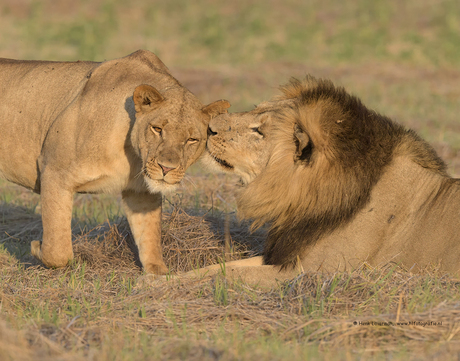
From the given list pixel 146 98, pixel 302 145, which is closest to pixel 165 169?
pixel 146 98

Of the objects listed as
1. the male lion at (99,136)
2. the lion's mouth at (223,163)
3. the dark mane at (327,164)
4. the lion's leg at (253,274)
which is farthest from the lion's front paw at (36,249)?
the dark mane at (327,164)

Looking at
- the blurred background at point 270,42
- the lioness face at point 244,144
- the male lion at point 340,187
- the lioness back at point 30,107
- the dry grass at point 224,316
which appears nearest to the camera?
the dry grass at point 224,316

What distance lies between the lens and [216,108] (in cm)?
398

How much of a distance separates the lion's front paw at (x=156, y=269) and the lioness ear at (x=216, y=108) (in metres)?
1.14

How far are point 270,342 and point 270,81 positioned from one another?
1162 cm

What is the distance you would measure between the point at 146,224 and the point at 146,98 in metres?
1.11

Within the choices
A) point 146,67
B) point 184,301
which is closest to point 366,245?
point 184,301

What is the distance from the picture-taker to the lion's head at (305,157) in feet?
12.7

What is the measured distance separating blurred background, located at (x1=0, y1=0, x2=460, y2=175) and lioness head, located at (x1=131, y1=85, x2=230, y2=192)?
6.56 meters

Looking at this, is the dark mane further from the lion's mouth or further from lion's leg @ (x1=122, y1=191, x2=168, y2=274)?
lion's leg @ (x1=122, y1=191, x2=168, y2=274)

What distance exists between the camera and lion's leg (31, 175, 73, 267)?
4023mm

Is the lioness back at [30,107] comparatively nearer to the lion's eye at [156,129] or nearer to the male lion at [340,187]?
the lion's eye at [156,129]

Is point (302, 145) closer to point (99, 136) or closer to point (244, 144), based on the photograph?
point (244, 144)

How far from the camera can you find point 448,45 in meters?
17.2
